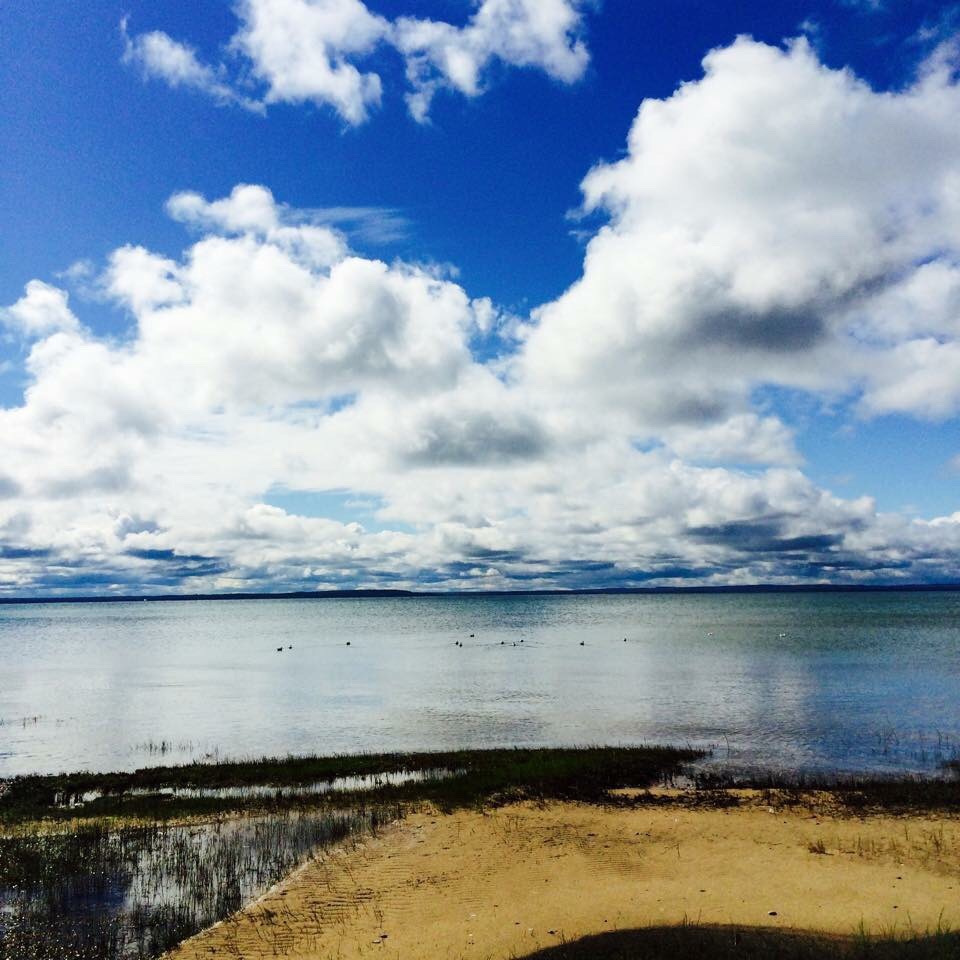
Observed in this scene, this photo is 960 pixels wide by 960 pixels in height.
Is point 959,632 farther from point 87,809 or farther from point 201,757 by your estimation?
point 87,809

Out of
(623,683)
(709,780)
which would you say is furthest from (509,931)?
(623,683)

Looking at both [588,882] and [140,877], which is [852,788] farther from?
[140,877]

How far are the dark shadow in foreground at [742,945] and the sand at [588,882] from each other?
673mm

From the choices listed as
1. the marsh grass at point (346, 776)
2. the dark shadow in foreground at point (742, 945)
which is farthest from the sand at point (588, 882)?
the marsh grass at point (346, 776)

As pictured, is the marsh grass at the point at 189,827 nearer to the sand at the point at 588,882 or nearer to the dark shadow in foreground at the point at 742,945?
the sand at the point at 588,882

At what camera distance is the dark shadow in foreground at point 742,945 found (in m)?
14.2

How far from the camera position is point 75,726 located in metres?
51.7

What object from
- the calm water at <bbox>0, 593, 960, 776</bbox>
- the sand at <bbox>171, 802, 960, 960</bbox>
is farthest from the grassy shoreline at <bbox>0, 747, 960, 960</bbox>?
the calm water at <bbox>0, 593, 960, 776</bbox>

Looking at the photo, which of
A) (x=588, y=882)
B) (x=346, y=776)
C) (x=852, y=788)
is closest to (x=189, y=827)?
(x=346, y=776)

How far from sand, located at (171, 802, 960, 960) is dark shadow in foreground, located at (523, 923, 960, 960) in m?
0.67

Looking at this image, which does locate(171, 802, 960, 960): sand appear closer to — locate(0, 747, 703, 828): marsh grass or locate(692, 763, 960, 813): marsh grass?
locate(692, 763, 960, 813): marsh grass

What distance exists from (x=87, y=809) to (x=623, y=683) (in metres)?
50.8

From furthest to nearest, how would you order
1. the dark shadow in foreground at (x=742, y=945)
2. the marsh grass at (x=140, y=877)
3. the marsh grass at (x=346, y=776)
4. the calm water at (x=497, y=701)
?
the calm water at (x=497, y=701) → the marsh grass at (x=346, y=776) → the marsh grass at (x=140, y=877) → the dark shadow in foreground at (x=742, y=945)

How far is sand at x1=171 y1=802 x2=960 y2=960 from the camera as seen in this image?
16859 millimetres
